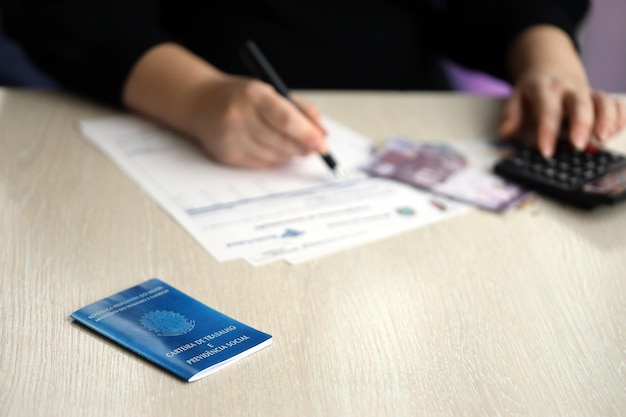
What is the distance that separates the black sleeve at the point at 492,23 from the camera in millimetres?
1083

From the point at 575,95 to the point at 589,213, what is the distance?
214 millimetres

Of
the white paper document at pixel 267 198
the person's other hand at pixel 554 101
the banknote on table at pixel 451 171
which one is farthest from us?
the person's other hand at pixel 554 101

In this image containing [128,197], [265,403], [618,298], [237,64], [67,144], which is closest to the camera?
[265,403]

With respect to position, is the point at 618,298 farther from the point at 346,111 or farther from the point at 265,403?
the point at 346,111

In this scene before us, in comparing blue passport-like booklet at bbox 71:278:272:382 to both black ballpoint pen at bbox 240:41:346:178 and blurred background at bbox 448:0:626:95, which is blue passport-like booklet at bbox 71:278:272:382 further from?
blurred background at bbox 448:0:626:95

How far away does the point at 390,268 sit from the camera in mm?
618

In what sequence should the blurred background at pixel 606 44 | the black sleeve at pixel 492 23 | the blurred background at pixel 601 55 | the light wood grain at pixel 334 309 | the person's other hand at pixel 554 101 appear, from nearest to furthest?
the light wood grain at pixel 334 309 → the person's other hand at pixel 554 101 → the black sleeve at pixel 492 23 → the blurred background at pixel 601 55 → the blurred background at pixel 606 44

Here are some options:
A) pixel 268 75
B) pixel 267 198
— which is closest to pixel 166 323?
pixel 267 198

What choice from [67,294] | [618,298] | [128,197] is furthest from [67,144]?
[618,298]

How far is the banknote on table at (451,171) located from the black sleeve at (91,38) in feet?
1.07

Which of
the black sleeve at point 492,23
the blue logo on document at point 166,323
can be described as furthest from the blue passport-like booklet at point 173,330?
the black sleeve at point 492,23

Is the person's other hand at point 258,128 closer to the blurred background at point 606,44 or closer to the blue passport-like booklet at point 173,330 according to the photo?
the blue passport-like booklet at point 173,330

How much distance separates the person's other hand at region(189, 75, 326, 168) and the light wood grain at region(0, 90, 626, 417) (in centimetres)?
11

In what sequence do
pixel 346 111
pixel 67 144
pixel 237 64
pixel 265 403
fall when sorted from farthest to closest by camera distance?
pixel 237 64 < pixel 346 111 < pixel 67 144 < pixel 265 403
